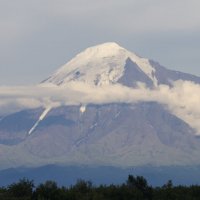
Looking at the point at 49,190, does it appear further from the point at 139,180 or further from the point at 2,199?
the point at 139,180

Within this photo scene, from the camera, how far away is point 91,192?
13800cm

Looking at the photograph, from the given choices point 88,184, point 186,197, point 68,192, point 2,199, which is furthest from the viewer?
point 88,184

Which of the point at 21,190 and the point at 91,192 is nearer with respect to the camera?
the point at 21,190

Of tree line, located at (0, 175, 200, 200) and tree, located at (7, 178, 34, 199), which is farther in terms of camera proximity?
tree, located at (7, 178, 34, 199)

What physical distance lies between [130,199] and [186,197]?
11391 millimetres

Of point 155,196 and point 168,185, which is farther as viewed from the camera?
point 168,185

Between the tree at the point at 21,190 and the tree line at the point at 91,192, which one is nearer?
the tree line at the point at 91,192

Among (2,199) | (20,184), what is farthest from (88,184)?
(2,199)

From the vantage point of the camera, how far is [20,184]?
452 feet

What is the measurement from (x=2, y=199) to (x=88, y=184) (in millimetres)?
36592

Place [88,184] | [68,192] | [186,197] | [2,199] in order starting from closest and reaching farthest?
[2,199], [68,192], [186,197], [88,184]

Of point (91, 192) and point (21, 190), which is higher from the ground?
point (21, 190)

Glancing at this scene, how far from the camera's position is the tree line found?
129 metres

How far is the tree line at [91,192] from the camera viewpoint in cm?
12944
